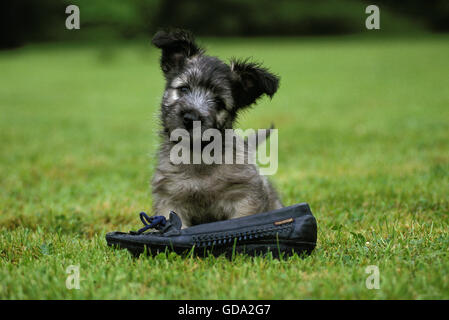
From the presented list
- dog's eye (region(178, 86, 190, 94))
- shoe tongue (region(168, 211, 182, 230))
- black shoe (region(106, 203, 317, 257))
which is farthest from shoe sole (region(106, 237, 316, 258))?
dog's eye (region(178, 86, 190, 94))

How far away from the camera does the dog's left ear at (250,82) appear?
378cm

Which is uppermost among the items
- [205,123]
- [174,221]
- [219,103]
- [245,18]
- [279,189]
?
[245,18]

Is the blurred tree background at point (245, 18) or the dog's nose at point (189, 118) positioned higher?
the blurred tree background at point (245, 18)

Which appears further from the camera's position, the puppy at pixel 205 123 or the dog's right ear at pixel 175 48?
the dog's right ear at pixel 175 48

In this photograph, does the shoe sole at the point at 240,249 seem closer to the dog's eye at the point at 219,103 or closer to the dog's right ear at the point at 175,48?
the dog's eye at the point at 219,103

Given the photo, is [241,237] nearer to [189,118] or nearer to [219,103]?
[189,118]

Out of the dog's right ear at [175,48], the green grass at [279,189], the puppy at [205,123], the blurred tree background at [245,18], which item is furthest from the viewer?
the blurred tree background at [245,18]

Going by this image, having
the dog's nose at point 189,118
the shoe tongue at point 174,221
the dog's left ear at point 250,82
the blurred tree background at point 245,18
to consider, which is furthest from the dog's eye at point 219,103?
the blurred tree background at point 245,18

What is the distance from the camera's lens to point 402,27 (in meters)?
43.2

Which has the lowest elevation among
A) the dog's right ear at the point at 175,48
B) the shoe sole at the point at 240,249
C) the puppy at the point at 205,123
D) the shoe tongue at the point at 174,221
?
the shoe sole at the point at 240,249

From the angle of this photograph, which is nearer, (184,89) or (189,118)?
(189,118)

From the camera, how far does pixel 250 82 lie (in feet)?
12.9

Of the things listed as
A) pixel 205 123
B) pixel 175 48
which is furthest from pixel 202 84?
pixel 175 48

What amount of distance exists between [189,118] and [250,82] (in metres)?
0.74
